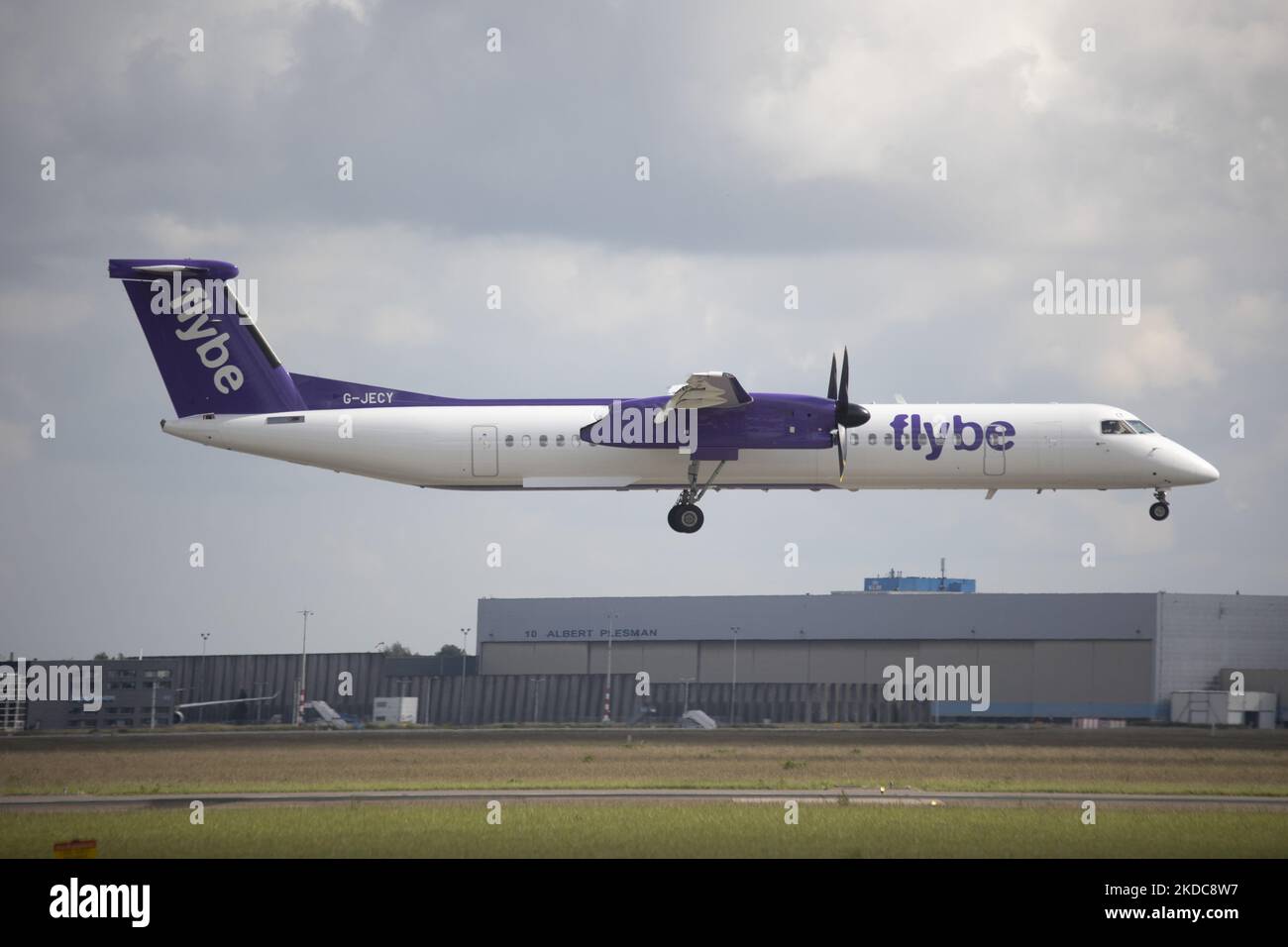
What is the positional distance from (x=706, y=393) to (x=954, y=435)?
7512 millimetres

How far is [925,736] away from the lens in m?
57.6

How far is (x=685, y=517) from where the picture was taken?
144 ft

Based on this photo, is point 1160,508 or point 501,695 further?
point 501,695

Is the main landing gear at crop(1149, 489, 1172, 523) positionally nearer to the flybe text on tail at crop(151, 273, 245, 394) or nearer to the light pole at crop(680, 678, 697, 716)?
the flybe text on tail at crop(151, 273, 245, 394)

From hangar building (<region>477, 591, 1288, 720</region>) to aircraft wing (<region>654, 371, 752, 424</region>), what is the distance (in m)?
44.3

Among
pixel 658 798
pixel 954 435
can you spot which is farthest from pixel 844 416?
pixel 658 798

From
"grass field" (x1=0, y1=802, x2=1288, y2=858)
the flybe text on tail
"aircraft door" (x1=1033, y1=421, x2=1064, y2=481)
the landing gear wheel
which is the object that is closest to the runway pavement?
"grass field" (x1=0, y1=802, x2=1288, y2=858)

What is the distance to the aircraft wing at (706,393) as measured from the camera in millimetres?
40406

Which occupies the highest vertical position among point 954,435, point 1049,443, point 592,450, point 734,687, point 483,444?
point 954,435

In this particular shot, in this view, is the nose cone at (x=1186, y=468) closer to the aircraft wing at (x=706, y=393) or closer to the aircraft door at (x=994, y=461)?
the aircraft door at (x=994, y=461)

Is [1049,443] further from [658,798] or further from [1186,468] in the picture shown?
[658,798]

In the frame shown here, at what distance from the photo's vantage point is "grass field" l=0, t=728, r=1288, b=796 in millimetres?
41438
